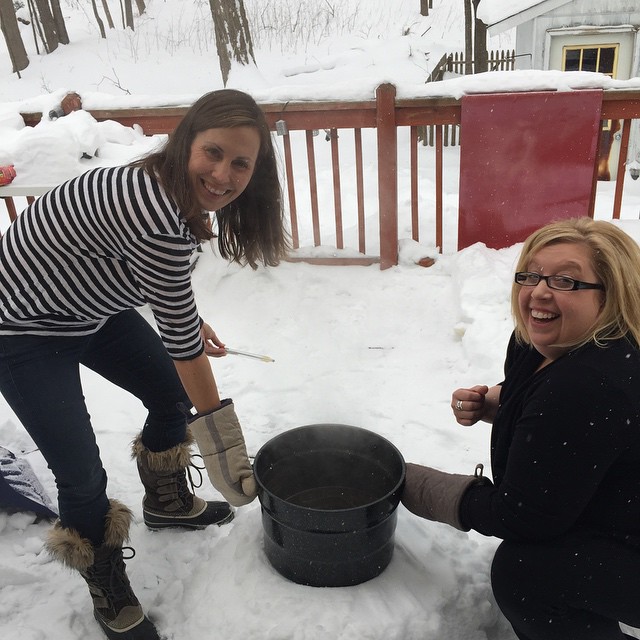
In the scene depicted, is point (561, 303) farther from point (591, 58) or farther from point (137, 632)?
point (591, 58)

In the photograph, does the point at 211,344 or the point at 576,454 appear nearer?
the point at 576,454

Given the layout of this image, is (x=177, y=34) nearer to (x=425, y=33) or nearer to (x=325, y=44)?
(x=325, y=44)

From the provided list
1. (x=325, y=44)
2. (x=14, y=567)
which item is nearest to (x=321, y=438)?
(x=14, y=567)

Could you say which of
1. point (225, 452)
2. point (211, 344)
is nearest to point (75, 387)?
point (225, 452)

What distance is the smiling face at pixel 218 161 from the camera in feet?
5.29

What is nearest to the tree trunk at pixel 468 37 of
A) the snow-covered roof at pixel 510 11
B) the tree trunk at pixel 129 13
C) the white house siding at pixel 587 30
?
the snow-covered roof at pixel 510 11

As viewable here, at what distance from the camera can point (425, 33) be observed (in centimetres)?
1859

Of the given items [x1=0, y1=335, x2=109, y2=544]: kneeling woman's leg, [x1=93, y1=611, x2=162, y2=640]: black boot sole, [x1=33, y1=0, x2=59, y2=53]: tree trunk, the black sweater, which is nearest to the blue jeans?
[x1=0, y1=335, x2=109, y2=544]: kneeling woman's leg

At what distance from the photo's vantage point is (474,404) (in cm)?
204

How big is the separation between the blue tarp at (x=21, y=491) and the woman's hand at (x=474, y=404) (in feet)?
5.60

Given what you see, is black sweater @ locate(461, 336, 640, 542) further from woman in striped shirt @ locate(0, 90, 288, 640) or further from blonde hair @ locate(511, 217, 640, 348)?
woman in striped shirt @ locate(0, 90, 288, 640)

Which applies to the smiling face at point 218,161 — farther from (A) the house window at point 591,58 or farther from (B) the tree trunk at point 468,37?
(B) the tree trunk at point 468,37

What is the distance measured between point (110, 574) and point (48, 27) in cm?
2209

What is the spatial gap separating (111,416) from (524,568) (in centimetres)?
249
